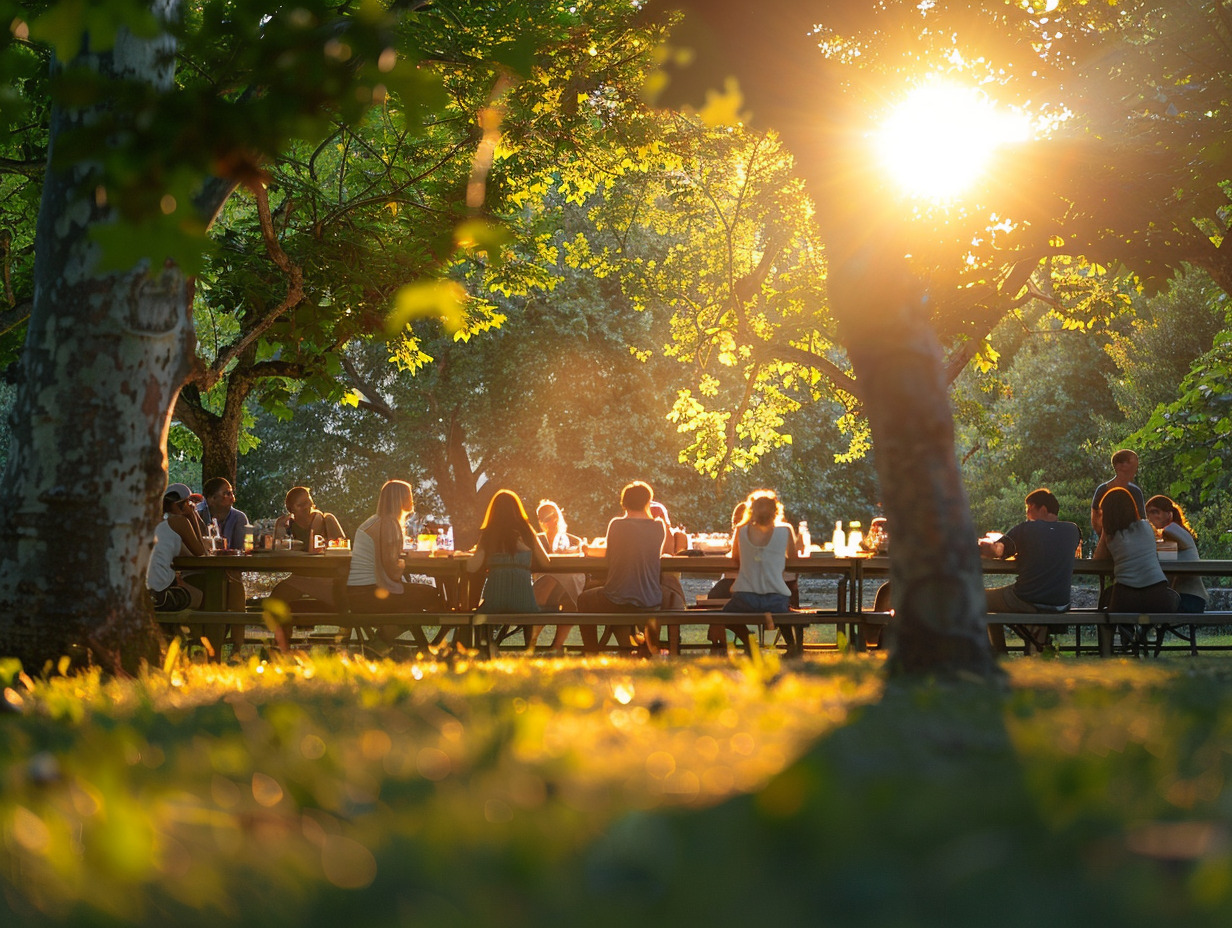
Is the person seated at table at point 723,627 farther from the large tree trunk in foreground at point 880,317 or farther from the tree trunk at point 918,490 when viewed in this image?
the tree trunk at point 918,490

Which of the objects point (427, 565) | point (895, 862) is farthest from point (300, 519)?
point (895, 862)

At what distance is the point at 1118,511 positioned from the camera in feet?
36.7

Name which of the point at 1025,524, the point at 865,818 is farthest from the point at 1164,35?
the point at 865,818

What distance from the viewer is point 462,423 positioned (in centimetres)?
3253

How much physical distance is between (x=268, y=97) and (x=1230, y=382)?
683 inches

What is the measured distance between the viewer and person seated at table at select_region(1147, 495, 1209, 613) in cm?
1187

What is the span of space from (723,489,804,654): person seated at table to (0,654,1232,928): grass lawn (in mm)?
7091

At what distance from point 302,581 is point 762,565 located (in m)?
5.27

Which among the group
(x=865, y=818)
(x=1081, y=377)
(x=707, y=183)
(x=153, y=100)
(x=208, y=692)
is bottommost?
(x=208, y=692)

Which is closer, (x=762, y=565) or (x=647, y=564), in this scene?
(x=762, y=565)

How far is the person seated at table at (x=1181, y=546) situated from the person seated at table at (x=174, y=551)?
1053 cm

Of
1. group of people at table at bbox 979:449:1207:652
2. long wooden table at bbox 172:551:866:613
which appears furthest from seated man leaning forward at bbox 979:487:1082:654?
long wooden table at bbox 172:551:866:613

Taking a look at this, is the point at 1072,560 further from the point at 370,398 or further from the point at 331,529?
the point at 370,398

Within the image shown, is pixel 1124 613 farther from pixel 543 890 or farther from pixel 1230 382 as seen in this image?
pixel 543 890
